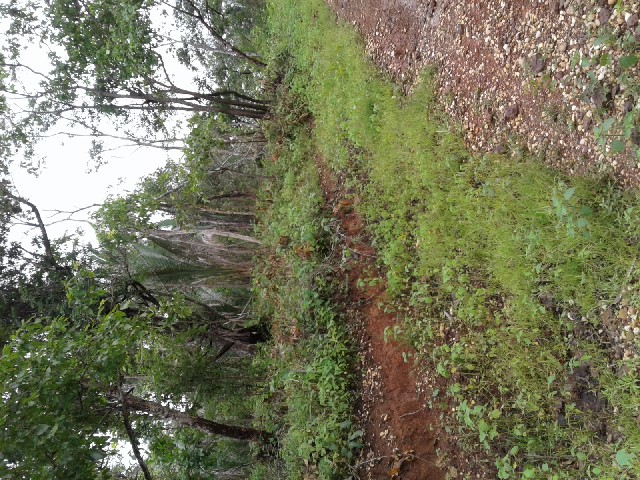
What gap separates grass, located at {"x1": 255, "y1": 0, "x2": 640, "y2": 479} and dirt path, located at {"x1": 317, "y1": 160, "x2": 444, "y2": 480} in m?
0.32

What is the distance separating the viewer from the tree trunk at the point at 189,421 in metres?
6.84

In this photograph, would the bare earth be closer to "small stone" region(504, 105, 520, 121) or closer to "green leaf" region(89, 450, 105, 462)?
"small stone" region(504, 105, 520, 121)

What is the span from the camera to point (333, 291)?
7.25 m

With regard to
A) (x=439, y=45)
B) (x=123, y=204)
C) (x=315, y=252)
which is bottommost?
(x=315, y=252)

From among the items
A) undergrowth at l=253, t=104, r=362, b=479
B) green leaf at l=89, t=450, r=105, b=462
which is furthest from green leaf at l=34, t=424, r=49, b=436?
undergrowth at l=253, t=104, r=362, b=479

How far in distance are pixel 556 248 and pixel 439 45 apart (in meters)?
3.14

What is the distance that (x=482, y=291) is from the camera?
14.7ft

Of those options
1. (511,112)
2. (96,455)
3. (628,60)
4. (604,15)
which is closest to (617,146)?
(628,60)

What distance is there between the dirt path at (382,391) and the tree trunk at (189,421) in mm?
2611

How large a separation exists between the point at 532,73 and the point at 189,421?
242 inches

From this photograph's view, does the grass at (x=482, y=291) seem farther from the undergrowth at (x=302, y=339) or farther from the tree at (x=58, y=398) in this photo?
the tree at (x=58, y=398)

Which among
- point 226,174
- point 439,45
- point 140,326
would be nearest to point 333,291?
point 140,326

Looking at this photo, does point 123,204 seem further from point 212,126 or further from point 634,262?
point 634,262

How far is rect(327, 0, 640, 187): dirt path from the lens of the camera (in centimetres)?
354
